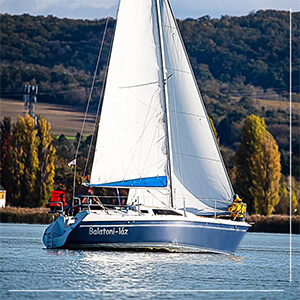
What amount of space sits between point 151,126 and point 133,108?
3.37 feet

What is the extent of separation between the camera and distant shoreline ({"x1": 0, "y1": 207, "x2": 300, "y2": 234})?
62.7 metres

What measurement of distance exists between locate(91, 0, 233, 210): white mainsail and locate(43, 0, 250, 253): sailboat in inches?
1.5

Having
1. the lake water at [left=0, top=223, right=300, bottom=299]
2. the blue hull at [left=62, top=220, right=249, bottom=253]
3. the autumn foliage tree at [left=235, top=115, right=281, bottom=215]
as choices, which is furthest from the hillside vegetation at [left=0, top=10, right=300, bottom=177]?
the lake water at [left=0, top=223, right=300, bottom=299]

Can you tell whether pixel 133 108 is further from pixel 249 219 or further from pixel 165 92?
pixel 249 219

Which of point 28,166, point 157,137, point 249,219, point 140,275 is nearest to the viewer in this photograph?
point 140,275

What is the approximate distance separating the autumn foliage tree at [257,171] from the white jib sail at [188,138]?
34397 millimetres

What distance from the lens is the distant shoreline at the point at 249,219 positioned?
6272 cm

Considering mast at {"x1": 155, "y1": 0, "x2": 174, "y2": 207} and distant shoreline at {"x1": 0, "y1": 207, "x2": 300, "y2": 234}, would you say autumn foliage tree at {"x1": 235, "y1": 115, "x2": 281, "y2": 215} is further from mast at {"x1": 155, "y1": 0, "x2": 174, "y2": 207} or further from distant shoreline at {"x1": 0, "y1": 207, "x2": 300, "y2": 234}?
mast at {"x1": 155, "y1": 0, "x2": 174, "y2": 207}

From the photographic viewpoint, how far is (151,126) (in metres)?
34.8

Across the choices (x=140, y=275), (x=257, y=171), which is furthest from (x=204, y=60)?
(x=140, y=275)

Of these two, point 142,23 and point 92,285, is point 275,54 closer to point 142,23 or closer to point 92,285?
point 142,23

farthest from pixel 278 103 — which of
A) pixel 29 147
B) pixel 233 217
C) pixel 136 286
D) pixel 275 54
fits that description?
pixel 136 286

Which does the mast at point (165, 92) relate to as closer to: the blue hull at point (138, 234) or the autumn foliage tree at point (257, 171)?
the blue hull at point (138, 234)

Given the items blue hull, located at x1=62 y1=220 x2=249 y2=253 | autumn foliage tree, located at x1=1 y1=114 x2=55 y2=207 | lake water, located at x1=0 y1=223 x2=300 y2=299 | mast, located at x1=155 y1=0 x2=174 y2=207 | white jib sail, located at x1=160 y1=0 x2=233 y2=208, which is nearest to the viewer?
lake water, located at x1=0 y1=223 x2=300 y2=299
